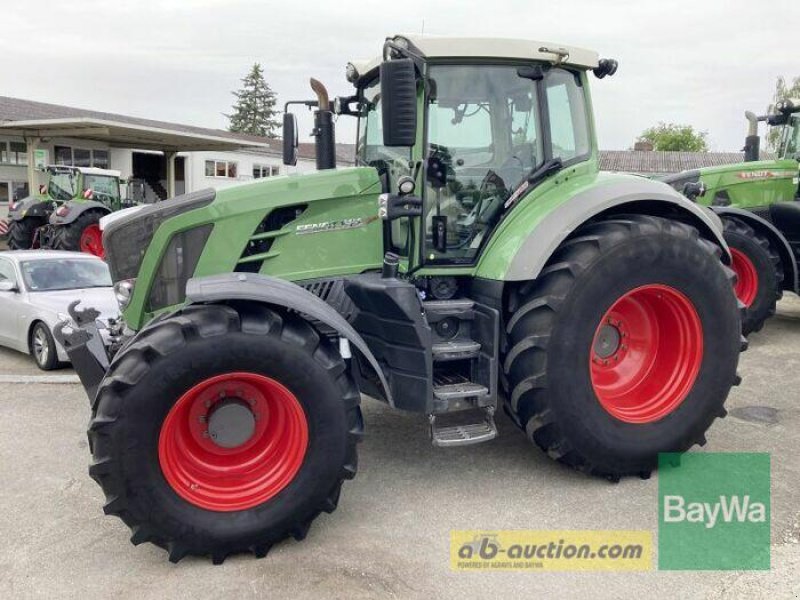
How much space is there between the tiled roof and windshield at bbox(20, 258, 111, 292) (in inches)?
1425

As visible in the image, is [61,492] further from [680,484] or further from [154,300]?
[680,484]

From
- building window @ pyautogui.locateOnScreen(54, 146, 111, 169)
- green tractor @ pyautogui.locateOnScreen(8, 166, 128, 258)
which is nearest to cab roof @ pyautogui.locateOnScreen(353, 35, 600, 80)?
green tractor @ pyautogui.locateOnScreen(8, 166, 128, 258)

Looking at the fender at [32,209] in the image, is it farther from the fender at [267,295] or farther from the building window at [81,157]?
the fender at [267,295]

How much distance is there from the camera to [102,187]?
53.5 ft

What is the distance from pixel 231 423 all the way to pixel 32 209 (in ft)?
46.3

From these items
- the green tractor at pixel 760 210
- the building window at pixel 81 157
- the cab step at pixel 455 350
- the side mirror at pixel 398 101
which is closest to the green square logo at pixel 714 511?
the cab step at pixel 455 350

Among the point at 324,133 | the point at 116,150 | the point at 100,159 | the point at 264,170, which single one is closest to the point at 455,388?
the point at 324,133

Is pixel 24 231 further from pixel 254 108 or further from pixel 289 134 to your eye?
pixel 254 108

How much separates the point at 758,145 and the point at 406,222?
7.11 meters

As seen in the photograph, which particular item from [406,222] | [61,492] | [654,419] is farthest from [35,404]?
[654,419]

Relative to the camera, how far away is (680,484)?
414 cm

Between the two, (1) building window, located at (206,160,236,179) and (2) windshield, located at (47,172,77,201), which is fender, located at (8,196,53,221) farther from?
(1) building window, located at (206,160,236,179)

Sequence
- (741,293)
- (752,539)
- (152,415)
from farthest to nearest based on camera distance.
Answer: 1. (741,293)
2. (752,539)
3. (152,415)

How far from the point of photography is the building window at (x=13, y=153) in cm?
2333
